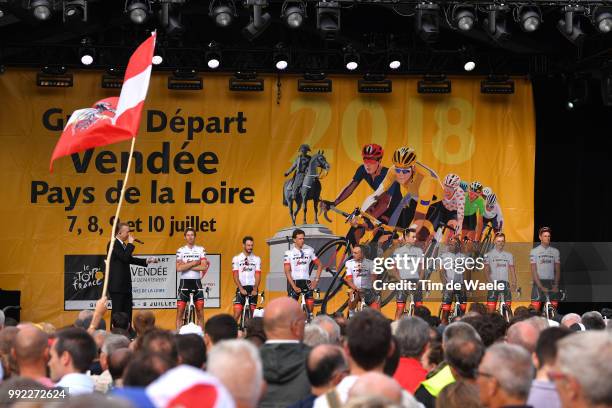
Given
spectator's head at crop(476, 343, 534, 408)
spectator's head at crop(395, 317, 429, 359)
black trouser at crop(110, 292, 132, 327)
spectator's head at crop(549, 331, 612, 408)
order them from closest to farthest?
spectator's head at crop(549, 331, 612, 408)
spectator's head at crop(476, 343, 534, 408)
spectator's head at crop(395, 317, 429, 359)
black trouser at crop(110, 292, 132, 327)

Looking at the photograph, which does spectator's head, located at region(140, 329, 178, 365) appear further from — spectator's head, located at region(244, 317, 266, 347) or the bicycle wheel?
the bicycle wheel

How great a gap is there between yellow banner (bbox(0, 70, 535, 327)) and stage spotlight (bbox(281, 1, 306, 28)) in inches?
159

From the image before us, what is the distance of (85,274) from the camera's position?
56.8ft

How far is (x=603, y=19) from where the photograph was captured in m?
13.8

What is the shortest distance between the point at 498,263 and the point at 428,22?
371 cm

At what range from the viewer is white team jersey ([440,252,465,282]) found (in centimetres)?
1302

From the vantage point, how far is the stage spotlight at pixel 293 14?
1391 cm

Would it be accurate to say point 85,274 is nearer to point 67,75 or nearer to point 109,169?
point 109,169

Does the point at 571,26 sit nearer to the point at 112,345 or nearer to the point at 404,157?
the point at 404,157

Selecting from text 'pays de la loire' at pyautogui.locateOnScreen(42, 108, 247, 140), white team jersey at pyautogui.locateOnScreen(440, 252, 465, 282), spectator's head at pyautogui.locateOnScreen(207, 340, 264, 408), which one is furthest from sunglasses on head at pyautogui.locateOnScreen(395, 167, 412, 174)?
spectator's head at pyautogui.locateOnScreen(207, 340, 264, 408)

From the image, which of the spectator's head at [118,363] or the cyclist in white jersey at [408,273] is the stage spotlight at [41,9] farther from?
the spectator's head at [118,363]

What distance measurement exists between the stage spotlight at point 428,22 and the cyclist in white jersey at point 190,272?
212 inches

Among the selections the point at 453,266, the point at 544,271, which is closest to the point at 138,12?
the point at 453,266

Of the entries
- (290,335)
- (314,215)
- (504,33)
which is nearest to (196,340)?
(290,335)
